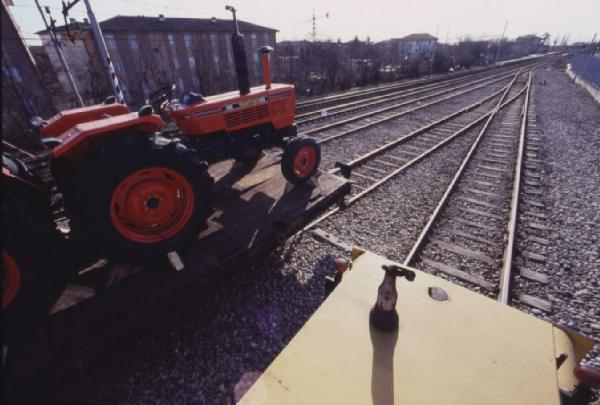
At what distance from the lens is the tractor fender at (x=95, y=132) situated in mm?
2201

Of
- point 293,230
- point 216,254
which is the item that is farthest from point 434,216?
point 216,254

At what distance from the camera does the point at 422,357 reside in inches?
51.8

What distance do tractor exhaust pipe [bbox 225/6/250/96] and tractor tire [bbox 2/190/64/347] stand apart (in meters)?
2.61

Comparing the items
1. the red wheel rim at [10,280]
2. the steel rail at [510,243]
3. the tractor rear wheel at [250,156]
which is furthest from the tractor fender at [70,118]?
the steel rail at [510,243]

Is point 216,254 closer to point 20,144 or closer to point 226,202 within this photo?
point 226,202

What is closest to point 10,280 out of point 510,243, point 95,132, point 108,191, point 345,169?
point 108,191

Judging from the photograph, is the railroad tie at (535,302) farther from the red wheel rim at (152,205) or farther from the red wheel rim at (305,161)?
the red wheel rim at (152,205)

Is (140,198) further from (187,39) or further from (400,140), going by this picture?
(187,39)

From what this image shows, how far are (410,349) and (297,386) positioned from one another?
552mm

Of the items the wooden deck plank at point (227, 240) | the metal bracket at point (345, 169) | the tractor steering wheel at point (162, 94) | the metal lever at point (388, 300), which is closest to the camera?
the metal lever at point (388, 300)

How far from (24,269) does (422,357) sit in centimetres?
244

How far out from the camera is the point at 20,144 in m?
8.33

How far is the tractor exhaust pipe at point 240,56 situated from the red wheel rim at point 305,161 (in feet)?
3.62

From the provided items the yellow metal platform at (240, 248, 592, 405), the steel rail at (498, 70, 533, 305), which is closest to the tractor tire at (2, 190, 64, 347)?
the yellow metal platform at (240, 248, 592, 405)
